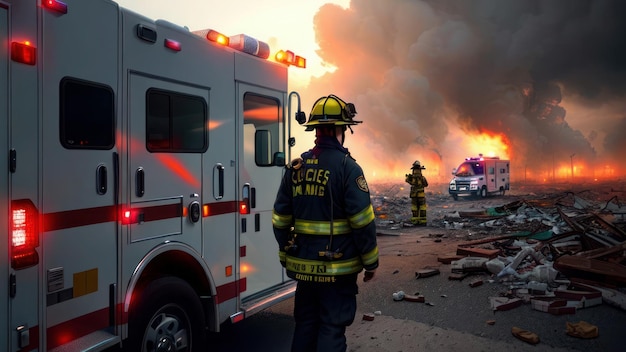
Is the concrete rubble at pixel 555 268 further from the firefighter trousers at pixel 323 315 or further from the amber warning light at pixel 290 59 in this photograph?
the amber warning light at pixel 290 59

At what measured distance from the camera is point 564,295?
5934 millimetres

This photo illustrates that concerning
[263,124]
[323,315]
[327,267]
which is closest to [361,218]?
[327,267]

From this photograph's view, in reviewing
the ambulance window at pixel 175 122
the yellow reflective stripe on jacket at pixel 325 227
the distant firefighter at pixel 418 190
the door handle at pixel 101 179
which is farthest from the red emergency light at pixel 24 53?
the distant firefighter at pixel 418 190

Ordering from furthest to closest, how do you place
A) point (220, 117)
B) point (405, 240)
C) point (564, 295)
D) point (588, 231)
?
1. point (405, 240)
2. point (588, 231)
3. point (564, 295)
4. point (220, 117)

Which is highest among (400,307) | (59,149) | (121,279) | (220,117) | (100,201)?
(220,117)

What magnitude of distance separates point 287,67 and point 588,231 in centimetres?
697

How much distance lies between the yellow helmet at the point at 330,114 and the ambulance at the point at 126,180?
1.16 metres

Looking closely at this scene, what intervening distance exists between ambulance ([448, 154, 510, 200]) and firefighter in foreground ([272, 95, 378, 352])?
24.1m

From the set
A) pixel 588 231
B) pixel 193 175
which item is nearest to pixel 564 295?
pixel 588 231

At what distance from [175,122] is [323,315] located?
198 cm

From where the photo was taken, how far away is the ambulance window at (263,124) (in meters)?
4.89

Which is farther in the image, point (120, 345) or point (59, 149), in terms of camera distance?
point (120, 345)

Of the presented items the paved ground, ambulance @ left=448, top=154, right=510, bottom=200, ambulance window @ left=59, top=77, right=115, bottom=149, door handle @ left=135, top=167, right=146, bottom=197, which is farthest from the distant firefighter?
ambulance @ left=448, top=154, right=510, bottom=200

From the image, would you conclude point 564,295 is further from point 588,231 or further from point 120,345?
point 120,345
